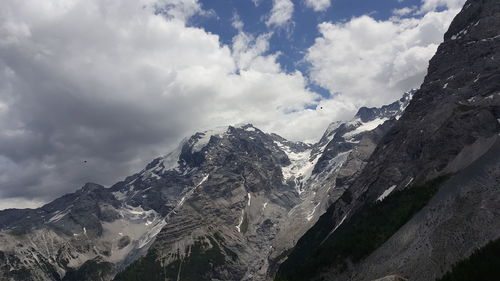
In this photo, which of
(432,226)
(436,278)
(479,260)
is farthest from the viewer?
(432,226)

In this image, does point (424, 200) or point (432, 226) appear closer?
point (432, 226)

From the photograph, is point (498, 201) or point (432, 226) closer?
point (498, 201)

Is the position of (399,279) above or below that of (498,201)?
below

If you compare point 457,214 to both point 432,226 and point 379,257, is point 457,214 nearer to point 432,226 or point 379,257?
point 432,226

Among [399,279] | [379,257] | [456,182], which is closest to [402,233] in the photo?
[379,257]

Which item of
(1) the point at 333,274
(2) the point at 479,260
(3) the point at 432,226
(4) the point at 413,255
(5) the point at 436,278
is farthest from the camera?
(1) the point at 333,274

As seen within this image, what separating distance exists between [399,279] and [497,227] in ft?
88.3

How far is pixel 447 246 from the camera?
13075 cm

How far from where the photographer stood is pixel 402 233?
166625mm

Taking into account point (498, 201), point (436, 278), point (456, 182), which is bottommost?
point (436, 278)

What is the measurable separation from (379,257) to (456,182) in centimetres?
3410

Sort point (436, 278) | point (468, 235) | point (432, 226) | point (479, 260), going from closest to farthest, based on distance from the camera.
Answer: point (479, 260), point (436, 278), point (468, 235), point (432, 226)

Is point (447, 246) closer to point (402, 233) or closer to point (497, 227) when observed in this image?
point (497, 227)

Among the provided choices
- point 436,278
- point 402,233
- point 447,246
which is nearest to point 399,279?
point 436,278
